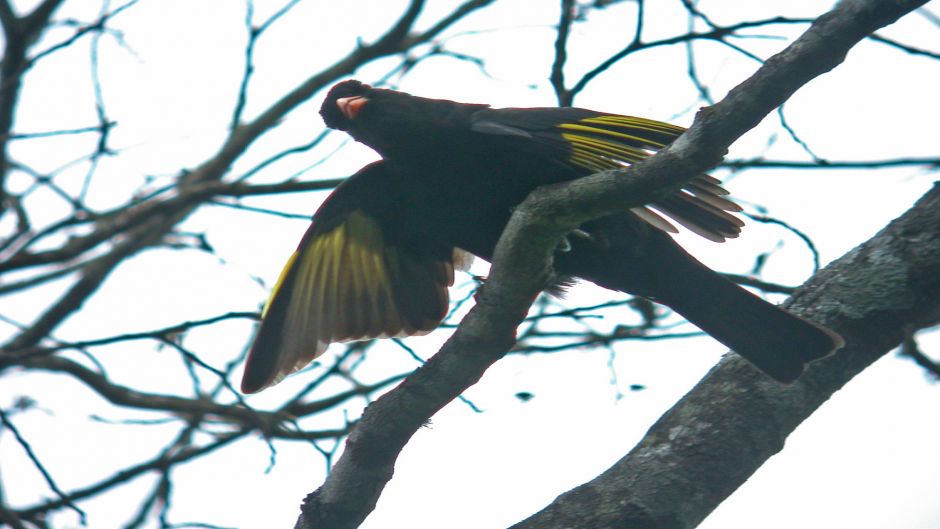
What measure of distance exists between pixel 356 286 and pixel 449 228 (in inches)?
23.4

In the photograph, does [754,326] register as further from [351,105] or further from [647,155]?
[351,105]

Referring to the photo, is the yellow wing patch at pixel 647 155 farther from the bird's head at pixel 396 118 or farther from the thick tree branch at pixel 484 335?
the thick tree branch at pixel 484 335

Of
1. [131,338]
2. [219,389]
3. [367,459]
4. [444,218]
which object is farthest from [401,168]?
[219,389]

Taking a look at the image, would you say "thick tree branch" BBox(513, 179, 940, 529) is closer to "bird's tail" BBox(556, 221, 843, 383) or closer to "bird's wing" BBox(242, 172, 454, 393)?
"bird's tail" BBox(556, 221, 843, 383)

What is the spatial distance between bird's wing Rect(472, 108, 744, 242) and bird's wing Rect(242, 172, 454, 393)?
0.84 m

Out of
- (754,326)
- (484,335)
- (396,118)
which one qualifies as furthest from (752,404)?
(396,118)

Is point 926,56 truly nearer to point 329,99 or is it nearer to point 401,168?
point 401,168

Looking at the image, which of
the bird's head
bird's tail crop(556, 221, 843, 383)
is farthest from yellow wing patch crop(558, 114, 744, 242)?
the bird's head

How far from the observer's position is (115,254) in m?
4.22

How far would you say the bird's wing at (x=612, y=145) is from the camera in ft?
10.4

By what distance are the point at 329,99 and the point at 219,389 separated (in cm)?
209

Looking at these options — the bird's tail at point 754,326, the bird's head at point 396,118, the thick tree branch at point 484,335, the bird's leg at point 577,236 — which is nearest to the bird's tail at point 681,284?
the bird's tail at point 754,326

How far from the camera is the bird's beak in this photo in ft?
12.0

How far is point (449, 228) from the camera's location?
3537 millimetres
